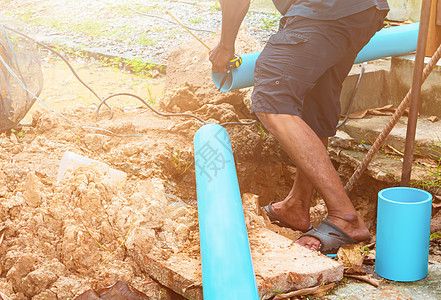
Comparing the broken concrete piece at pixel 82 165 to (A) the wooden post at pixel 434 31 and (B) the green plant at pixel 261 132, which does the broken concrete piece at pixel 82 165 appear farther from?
(A) the wooden post at pixel 434 31

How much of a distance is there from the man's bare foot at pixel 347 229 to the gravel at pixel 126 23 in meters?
3.48

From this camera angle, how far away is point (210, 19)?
7293mm

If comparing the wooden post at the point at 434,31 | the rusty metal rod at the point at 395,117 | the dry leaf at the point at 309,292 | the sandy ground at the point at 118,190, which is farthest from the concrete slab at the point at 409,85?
the dry leaf at the point at 309,292

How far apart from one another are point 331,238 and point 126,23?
6239 mm

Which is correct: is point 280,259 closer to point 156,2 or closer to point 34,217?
point 34,217

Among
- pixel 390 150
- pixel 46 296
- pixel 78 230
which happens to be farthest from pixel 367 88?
pixel 46 296

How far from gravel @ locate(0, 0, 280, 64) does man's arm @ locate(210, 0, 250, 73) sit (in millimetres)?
3016

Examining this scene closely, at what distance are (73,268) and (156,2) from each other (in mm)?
7219

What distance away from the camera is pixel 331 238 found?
96.7 inches

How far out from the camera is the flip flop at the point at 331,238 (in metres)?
2.45

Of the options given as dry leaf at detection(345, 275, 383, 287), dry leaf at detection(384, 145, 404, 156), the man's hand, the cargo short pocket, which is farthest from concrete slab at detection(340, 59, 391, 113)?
dry leaf at detection(345, 275, 383, 287)

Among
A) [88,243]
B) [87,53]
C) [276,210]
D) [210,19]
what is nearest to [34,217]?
[88,243]

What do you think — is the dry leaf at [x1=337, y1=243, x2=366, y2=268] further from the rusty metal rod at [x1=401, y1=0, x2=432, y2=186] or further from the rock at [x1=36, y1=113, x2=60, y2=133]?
the rock at [x1=36, y1=113, x2=60, y2=133]

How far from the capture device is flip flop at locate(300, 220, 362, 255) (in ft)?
8.04
